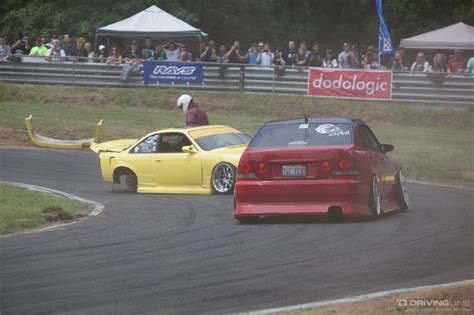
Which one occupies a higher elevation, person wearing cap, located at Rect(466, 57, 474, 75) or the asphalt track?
person wearing cap, located at Rect(466, 57, 474, 75)

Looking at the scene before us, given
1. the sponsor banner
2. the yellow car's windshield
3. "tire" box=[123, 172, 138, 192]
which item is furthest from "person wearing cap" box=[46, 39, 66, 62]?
the yellow car's windshield

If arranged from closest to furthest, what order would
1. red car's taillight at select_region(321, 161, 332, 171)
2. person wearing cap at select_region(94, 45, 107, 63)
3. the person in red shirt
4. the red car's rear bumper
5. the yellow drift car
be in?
the red car's rear bumper < red car's taillight at select_region(321, 161, 332, 171) < the yellow drift car < the person in red shirt < person wearing cap at select_region(94, 45, 107, 63)

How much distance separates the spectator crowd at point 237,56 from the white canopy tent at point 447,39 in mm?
404

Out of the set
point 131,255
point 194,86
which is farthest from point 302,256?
point 194,86

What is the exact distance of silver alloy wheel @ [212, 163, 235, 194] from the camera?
17.5m

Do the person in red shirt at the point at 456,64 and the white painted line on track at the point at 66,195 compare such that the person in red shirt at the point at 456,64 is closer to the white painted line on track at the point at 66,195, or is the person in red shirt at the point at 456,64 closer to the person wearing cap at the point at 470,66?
the person wearing cap at the point at 470,66

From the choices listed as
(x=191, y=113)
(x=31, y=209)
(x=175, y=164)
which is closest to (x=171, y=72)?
(x=191, y=113)

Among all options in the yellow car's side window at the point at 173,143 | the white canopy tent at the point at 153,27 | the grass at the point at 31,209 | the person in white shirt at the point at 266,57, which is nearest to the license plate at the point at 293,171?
the grass at the point at 31,209

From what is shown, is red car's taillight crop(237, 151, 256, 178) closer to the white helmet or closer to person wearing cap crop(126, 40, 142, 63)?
the white helmet

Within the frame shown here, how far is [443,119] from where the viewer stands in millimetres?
29828

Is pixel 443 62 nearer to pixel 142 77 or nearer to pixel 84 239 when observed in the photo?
pixel 142 77

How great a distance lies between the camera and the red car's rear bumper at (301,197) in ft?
41.5
